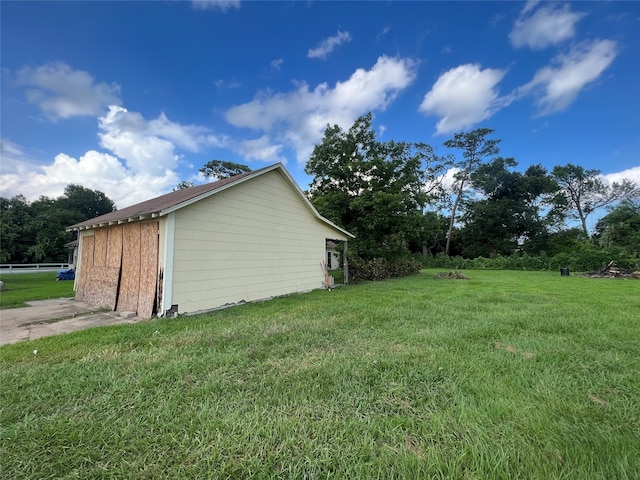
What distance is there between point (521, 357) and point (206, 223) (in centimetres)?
687

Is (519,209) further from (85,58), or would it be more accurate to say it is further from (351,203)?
(85,58)

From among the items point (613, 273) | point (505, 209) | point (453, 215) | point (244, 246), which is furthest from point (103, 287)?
point (505, 209)

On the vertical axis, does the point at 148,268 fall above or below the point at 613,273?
above

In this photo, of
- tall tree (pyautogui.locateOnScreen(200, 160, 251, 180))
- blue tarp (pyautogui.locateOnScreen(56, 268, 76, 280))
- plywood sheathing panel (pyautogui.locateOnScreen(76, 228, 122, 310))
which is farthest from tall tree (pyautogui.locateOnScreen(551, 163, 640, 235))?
blue tarp (pyautogui.locateOnScreen(56, 268, 76, 280))

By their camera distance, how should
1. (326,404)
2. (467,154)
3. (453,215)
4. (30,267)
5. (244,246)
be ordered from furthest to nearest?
1. (453,215)
2. (467,154)
3. (30,267)
4. (244,246)
5. (326,404)

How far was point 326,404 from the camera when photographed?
2.44 m

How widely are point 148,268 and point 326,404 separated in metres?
5.85

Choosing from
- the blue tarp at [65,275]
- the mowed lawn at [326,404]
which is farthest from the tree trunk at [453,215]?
the blue tarp at [65,275]

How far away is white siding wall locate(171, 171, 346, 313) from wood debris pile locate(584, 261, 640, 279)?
697 inches

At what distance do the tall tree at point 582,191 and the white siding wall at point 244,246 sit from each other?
37.4m

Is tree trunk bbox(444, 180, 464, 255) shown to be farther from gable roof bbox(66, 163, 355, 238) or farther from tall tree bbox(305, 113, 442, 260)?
gable roof bbox(66, 163, 355, 238)

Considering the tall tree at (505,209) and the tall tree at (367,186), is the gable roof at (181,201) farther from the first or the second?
the tall tree at (505,209)

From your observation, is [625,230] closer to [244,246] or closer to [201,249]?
[244,246]

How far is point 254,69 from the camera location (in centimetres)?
1078
